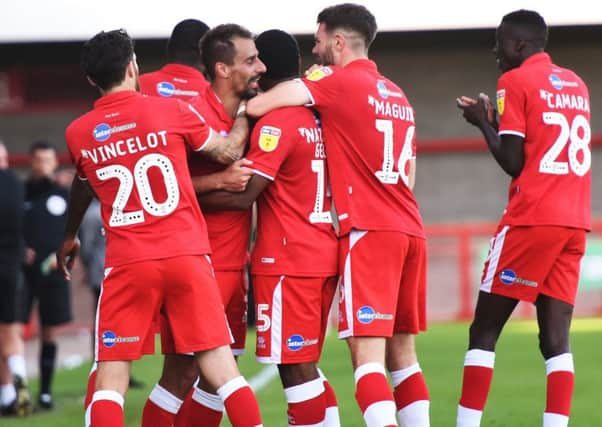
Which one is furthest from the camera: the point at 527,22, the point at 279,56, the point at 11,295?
the point at 11,295

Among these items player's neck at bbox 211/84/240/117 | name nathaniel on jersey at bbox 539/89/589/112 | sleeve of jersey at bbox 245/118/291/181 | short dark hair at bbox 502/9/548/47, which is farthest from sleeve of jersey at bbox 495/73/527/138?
player's neck at bbox 211/84/240/117

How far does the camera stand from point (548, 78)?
7.25 meters

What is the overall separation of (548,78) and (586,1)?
16.2m

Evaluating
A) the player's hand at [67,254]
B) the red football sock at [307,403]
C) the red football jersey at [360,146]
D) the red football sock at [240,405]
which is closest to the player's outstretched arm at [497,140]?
the red football jersey at [360,146]

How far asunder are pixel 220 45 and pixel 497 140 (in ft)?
5.27

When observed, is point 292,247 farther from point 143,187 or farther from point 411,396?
point 411,396

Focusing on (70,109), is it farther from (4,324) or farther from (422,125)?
(4,324)

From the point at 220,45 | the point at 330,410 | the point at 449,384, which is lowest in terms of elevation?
the point at 449,384

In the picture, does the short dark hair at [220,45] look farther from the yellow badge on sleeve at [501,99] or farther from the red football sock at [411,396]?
the red football sock at [411,396]

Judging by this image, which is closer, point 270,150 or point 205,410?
point 270,150

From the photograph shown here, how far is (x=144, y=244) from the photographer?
21.1 feet

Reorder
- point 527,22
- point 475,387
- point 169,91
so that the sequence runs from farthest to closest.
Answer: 1. point 169,91
2. point 527,22
3. point 475,387

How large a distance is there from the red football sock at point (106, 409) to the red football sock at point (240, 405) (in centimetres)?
51

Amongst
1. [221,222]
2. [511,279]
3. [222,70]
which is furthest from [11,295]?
[511,279]
